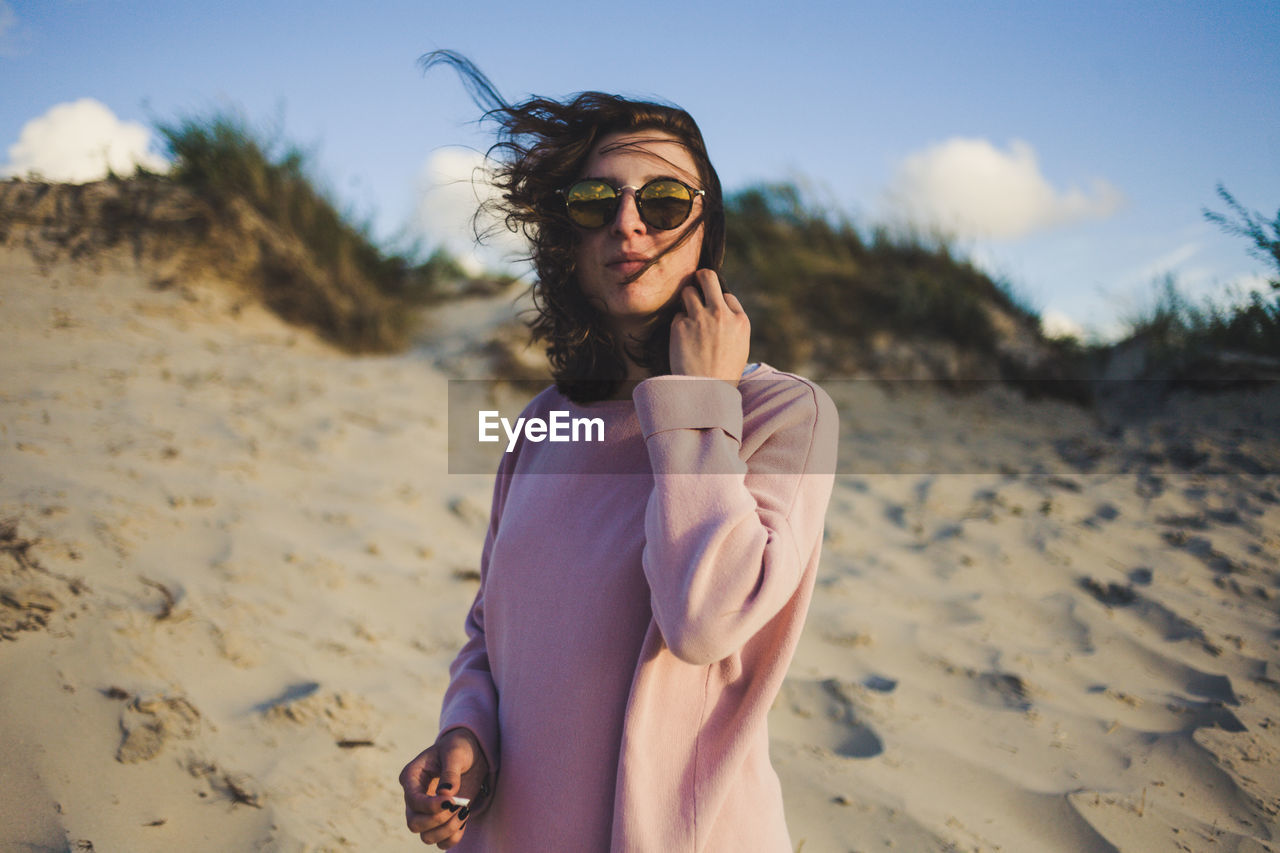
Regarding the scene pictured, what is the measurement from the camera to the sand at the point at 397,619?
6.54 ft

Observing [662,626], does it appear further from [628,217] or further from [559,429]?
[628,217]

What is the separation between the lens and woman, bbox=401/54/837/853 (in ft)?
3.25

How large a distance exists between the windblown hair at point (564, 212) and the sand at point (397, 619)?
58.7 inches

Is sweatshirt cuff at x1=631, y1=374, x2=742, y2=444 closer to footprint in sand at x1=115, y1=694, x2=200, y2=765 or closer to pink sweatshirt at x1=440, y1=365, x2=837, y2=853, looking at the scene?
pink sweatshirt at x1=440, y1=365, x2=837, y2=853

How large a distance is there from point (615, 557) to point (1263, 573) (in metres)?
3.97

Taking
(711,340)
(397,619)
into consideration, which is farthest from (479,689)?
(397,619)

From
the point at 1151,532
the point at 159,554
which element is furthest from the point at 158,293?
the point at 1151,532

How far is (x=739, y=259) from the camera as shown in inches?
317

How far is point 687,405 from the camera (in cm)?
105

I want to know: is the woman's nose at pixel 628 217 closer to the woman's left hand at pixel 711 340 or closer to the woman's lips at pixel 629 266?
the woman's lips at pixel 629 266

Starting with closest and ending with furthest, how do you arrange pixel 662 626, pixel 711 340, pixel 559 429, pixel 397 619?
pixel 662 626
pixel 711 340
pixel 559 429
pixel 397 619

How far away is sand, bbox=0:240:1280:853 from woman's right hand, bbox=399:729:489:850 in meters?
0.94

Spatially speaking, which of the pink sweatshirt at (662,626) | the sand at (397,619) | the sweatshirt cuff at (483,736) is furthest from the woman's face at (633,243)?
the sand at (397,619)

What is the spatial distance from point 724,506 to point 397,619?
2380 mm
